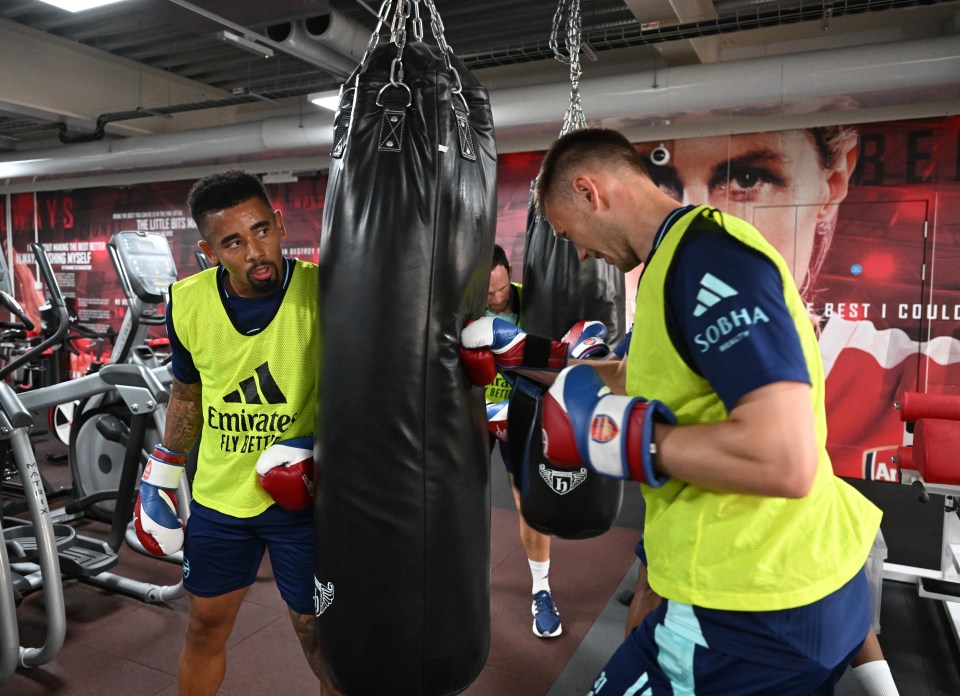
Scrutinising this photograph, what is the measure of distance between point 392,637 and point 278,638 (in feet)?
5.72

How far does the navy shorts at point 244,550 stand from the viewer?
5.85ft

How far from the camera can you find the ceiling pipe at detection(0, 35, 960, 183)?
156 inches

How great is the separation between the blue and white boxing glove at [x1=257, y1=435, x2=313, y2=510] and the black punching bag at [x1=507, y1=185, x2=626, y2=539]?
85 centimetres

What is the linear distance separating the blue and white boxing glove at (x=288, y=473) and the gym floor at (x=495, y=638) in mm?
1152

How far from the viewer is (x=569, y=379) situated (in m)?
1.14

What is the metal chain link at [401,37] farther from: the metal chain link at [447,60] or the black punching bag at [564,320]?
the black punching bag at [564,320]

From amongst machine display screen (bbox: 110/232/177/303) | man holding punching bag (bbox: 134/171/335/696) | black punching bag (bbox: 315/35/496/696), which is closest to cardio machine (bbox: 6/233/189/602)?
machine display screen (bbox: 110/232/177/303)

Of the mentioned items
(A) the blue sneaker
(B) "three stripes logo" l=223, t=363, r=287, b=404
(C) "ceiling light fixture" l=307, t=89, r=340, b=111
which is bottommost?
(A) the blue sneaker

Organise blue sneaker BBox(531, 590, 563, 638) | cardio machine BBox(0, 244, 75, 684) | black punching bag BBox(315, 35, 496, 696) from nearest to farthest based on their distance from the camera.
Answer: black punching bag BBox(315, 35, 496, 696) < cardio machine BBox(0, 244, 75, 684) < blue sneaker BBox(531, 590, 563, 638)

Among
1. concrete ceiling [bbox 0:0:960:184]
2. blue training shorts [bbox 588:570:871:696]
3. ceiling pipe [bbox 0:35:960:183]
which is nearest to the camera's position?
blue training shorts [bbox 588:570:871:696]

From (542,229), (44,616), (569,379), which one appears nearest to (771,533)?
(569,379)

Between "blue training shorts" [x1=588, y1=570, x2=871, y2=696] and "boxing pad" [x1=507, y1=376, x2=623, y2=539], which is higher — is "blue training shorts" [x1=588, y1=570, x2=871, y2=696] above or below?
above

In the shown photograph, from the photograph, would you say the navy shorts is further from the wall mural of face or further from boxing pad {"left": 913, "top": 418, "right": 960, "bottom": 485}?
the wall mural of face

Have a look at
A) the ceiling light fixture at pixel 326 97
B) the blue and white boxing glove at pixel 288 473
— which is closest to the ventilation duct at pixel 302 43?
Answer: the ceiling light fixture at pixel 326 97
